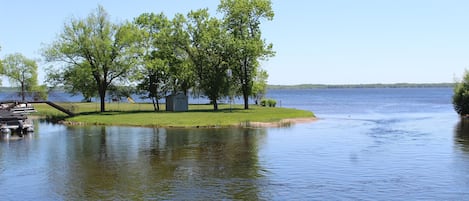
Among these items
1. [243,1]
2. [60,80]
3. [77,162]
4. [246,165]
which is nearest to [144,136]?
[77,162]

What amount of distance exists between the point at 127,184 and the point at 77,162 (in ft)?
27.5

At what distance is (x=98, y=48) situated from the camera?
221 feet

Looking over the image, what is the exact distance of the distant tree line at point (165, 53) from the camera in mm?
68312

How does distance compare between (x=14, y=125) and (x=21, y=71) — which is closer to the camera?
(x=14, y=125)

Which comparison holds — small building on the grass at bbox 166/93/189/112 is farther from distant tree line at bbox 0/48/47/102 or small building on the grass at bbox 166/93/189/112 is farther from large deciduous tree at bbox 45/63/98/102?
distant tree line at bbox 0/48/47/102

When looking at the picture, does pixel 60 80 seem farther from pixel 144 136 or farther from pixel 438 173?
pixel 438 173

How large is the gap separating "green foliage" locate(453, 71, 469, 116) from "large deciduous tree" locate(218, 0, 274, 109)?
1154 inches

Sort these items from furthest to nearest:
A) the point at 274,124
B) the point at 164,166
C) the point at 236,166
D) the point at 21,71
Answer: the point at 21,71
the point at 274,124
the point at 164,166
the point at 236,166

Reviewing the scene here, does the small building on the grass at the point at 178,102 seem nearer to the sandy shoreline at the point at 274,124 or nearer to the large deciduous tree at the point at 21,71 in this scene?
the sandy shoreline at the point at 274,124

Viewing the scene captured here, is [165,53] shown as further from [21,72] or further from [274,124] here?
[21,72]

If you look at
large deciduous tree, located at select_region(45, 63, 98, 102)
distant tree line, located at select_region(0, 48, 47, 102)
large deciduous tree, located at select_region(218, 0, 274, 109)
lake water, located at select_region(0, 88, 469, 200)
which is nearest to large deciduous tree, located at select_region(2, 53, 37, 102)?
distant tree line, located at select_region(0, 48, 47, 102)

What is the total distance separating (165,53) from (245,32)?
41.2 ft

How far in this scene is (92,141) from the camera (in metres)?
42.5

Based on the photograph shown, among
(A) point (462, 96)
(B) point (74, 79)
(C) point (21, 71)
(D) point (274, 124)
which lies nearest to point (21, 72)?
(C) point (21, 71)
